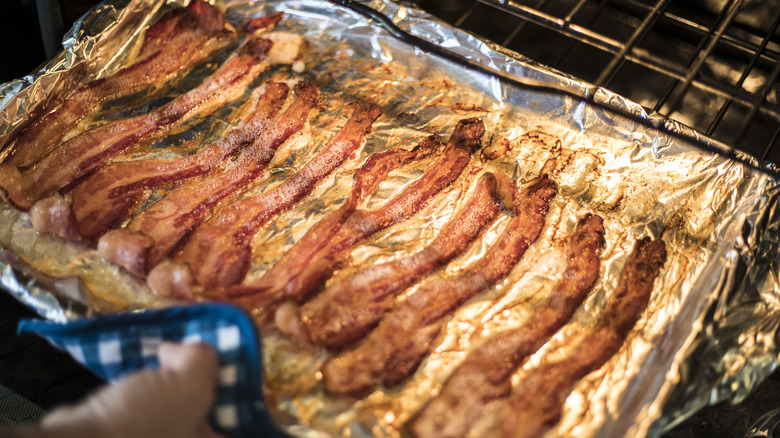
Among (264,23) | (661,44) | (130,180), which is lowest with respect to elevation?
(130,180)

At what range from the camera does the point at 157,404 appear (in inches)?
55.0

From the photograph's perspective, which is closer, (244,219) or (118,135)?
(244,219)

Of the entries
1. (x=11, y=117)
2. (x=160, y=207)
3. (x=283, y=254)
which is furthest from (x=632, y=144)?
(x=11, y=117)

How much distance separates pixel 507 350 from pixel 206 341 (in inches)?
36.8

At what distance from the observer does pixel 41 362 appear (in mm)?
1938

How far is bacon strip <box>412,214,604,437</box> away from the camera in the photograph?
1680 millimetres

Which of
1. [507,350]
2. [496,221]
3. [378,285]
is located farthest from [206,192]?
[507,350]

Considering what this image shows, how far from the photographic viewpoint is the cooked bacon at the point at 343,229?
6.42 ft

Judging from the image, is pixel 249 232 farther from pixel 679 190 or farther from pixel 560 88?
pixel 679 190

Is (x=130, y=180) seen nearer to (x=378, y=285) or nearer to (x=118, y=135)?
(x=118, y=135)

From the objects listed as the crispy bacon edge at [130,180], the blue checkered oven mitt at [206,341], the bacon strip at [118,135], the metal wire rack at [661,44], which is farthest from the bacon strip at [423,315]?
the bacon strip at [118,135]

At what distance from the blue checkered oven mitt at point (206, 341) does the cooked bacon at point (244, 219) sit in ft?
1.00

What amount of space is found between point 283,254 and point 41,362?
0.89m

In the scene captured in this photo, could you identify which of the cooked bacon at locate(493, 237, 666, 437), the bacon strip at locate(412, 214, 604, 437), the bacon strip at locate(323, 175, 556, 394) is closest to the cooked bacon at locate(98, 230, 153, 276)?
the bacon strip at locate(323, 175, 556, 394)
